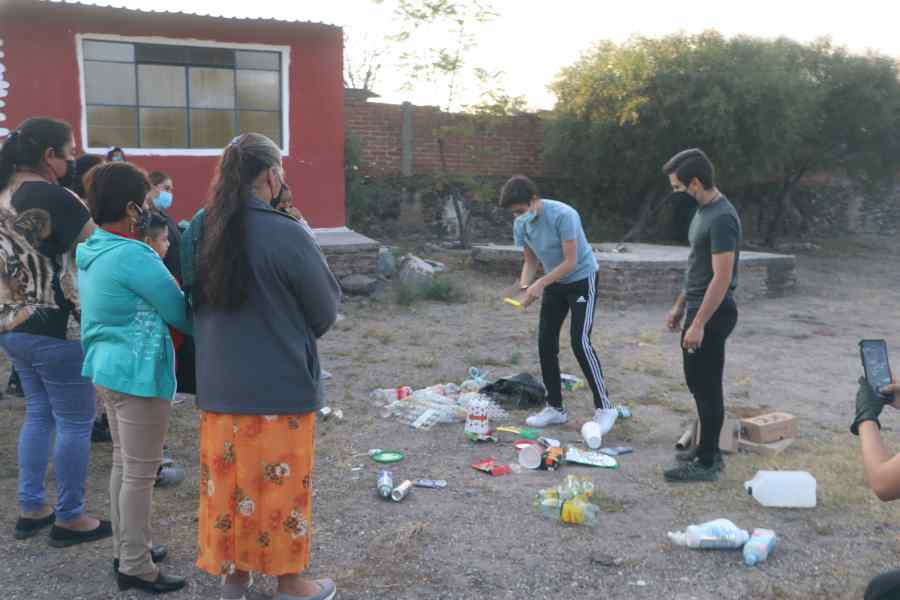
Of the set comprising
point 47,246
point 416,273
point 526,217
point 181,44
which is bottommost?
point 416,273

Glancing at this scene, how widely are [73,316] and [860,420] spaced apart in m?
3.17

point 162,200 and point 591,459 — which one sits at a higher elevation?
point 162,200

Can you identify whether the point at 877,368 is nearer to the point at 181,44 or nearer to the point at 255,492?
the point at 255,492

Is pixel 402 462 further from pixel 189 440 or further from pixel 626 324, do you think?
pixel 626 324

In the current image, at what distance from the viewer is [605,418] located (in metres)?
5.32

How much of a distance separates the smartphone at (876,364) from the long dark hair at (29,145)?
331cm

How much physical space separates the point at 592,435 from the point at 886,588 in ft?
8.44

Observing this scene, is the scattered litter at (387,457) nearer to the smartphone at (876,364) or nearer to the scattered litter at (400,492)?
the scattered litter at (400,492)

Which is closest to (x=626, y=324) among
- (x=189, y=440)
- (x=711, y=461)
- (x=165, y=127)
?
(x=711, y=461)

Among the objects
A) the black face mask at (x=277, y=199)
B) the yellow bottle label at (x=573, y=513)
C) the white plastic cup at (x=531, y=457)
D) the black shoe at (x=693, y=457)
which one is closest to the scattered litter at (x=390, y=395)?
the white plastic cup at (x=531, y=457)

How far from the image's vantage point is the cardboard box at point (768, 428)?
4984mm

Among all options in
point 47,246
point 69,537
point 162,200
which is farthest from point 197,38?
point 69,537

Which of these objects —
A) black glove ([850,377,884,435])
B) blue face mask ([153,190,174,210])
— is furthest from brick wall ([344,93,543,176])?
black glove ([850,377,884,435])

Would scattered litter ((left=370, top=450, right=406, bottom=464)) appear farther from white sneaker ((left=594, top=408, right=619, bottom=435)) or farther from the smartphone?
the smartphone
